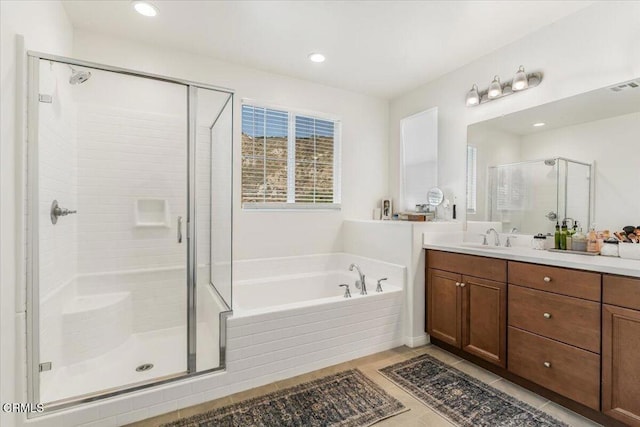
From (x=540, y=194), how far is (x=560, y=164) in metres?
0.26

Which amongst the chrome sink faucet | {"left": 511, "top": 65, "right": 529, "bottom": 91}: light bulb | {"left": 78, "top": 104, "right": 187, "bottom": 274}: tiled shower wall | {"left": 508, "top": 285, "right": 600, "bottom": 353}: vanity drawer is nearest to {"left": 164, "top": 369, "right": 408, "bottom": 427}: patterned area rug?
{"left": 508, "top": 285, "right": 600, "bottom": 353}: vanity drawer

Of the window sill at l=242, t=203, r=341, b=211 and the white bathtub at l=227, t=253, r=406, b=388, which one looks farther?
the window sill at l=242, t=203, r=341, b=211

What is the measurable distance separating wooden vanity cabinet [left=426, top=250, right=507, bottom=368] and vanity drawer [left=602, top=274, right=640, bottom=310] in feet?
1.83

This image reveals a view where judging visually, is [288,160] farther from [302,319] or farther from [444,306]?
[444,306]

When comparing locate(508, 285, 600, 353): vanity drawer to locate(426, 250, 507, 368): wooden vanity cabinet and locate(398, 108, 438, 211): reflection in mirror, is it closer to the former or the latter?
locate(426, 250, 507, 368): wooden vanity cabinet

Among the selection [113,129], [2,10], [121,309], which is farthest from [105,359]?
[2,10]

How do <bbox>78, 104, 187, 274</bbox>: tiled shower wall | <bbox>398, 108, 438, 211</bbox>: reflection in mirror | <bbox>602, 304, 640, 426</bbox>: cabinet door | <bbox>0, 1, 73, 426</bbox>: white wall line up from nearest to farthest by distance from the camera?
<bbox>0, 1, 73, 426</bbox>: white wall
<bbox>602, 304, 640, 426</bbox>: cabinet door
<bbox>78, 104, 187, 274</bbox>: tiled shower wall
<bbox>398, 108, 438, 211</bbox>: reflection in mirror

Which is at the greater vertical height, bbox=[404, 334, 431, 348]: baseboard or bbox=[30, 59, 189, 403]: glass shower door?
bbox=[30, 59, 189, 403]: glass shower door

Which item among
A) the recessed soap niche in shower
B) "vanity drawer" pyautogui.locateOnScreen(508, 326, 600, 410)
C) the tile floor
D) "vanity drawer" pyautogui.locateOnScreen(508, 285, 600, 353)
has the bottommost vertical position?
the tile floor

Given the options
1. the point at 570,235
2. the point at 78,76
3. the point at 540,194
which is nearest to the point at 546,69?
the point at 540,194

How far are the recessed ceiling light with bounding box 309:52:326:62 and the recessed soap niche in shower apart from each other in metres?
1.91

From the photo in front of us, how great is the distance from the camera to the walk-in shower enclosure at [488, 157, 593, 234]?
2.22m

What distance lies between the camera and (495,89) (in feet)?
8.71

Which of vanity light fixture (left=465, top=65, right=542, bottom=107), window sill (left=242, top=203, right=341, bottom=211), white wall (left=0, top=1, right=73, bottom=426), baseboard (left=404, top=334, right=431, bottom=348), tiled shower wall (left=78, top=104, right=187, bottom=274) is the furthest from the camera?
window sill (left=242, top=203, right=341, bottom=211)
